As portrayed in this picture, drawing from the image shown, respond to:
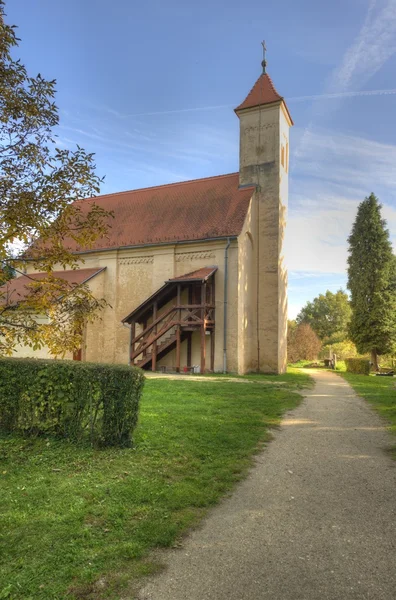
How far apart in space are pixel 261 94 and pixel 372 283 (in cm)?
1652

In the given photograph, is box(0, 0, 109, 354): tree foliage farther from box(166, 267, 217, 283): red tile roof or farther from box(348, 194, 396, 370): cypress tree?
box(348, 194, 396, 370): cypress tree

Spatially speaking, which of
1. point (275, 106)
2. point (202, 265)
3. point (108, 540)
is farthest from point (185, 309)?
point (108, 540)

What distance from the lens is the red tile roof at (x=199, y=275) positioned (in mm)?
19406

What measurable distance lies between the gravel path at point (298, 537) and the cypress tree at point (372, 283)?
86.6ft

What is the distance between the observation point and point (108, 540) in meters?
3.46

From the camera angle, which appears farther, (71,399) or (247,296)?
(247,296)

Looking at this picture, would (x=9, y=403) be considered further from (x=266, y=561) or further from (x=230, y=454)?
(x=266, y=561)

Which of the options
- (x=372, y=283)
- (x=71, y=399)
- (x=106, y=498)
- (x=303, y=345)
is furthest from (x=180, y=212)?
(x=303, y=345)

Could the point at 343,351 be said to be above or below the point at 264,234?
below

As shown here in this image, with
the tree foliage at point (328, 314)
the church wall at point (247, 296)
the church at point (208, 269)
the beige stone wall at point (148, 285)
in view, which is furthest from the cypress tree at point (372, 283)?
the tree foliage at point (328, 314)

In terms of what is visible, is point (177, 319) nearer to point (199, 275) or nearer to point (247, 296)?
point (199, 275)

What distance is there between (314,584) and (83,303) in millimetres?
3853

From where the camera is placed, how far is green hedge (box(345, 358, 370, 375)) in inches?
960

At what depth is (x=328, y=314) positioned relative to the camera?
234 feet
